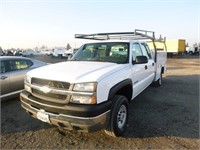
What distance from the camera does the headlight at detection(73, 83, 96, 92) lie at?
10.4ft

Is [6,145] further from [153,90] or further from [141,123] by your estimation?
[153,90]

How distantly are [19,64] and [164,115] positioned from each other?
14.8ft

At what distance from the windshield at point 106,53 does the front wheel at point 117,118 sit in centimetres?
101

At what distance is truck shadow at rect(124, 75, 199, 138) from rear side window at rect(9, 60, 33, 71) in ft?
11.7

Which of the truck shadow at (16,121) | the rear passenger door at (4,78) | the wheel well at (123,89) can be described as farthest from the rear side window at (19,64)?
the wheel well at (123,89)

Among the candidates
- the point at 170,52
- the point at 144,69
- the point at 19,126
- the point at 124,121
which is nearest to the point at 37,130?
the point at 19,126

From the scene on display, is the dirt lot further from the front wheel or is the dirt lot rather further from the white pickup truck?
A: the white pickup truck

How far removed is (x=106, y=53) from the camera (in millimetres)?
4902

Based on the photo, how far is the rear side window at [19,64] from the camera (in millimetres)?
6023

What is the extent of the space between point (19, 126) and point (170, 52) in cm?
3831

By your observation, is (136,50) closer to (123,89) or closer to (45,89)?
(123,89)

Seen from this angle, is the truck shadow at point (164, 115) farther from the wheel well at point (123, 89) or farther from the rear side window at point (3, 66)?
the rear side window at point (3, 66)

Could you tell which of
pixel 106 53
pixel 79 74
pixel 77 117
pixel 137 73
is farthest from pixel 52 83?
pixel 137 73

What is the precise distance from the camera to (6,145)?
3.58 metres
